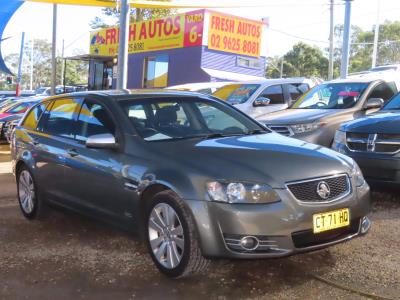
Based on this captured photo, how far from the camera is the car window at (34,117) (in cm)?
606

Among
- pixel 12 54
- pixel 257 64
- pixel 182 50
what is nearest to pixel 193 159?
pixel 182 50

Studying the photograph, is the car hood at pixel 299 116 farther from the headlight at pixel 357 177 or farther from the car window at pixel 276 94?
the headlight at pixel 357 177

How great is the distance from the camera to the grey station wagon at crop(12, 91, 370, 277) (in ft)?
11.9

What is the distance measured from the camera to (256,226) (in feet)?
11.8

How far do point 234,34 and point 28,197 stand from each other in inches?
762

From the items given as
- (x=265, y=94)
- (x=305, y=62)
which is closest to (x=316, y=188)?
(x=265, y=94)

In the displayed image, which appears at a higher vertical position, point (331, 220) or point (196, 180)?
point (196, 180)

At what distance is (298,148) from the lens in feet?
13.9

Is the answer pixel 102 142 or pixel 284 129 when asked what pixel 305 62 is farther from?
pixel 102 142

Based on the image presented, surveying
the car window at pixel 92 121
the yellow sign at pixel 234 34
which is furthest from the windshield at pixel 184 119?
the yellow sign at pixel 234 34

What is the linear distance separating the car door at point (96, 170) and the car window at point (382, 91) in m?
5.25

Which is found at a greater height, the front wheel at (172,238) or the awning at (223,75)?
the awning at (223,75)

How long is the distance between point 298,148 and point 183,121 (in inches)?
45.8

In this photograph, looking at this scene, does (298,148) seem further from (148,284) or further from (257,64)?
(257,64)
